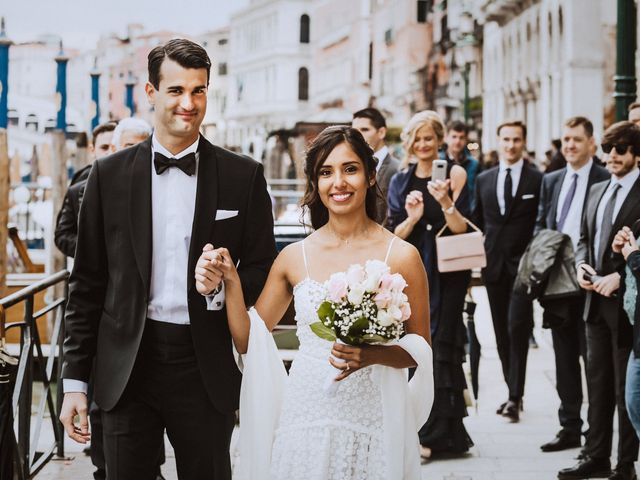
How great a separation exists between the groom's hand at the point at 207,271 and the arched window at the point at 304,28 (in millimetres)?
108836

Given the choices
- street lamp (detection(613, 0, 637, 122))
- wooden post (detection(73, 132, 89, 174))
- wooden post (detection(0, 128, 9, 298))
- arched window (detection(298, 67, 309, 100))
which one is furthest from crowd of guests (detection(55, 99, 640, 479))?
arched window (detection(298, 67, 309, 100))

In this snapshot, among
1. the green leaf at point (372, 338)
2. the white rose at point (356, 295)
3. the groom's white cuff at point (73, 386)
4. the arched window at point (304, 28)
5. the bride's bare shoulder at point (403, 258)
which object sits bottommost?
the groom's white cuff at point (73, 386)

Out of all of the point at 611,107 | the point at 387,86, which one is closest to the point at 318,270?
the point at 611,107

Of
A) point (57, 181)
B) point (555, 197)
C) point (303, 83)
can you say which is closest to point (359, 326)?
point (555, 197)

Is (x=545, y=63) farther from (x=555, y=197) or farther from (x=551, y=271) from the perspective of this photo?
(x=551, y=271)

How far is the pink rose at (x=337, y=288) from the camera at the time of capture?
11.9 feet

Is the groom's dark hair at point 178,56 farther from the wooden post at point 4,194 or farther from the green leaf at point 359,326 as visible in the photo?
the wooden post at point 4,194

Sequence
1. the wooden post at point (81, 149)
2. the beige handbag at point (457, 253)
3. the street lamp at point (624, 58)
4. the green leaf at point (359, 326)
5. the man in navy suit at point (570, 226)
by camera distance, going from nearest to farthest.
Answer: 1. the green leaf at point (359, 326)
2. the beige handbag at point (457, 253)
3. the man in navy suit at point (570, 226)
4. the street lamp at point (624, 58)
5. the wooden post at point (81, 149)

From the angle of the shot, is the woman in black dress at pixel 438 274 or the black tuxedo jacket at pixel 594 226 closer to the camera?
the black tuxedo jacket at pixel 594 226

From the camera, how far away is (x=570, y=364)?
754 cm

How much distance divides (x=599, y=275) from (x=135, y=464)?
3.50 metres

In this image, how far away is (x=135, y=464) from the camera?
12.5 feet

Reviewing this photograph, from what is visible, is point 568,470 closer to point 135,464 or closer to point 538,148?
point 135,464

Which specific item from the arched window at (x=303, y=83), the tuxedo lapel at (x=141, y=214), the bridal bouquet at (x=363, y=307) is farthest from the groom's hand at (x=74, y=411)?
the arched window at (x=303, y=83)
